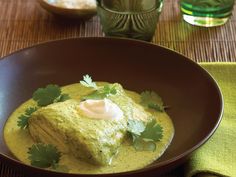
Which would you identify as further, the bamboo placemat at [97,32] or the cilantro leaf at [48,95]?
the bamboo placemat at [97,32]

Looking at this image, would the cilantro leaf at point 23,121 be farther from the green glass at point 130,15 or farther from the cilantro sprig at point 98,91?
the green glass at point 130,15

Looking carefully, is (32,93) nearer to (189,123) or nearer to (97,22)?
(189,123)

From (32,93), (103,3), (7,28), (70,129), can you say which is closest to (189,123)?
(70,129)

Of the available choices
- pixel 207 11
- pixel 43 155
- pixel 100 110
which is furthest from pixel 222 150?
pixel 207 11

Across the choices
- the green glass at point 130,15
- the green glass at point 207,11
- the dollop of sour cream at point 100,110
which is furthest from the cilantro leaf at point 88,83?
the green glass at point 207,11

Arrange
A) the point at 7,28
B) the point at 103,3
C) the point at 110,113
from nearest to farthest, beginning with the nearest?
the point at 110,113 < the point at 103,3 < the point at 7,28

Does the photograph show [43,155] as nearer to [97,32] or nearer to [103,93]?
[103,93]
